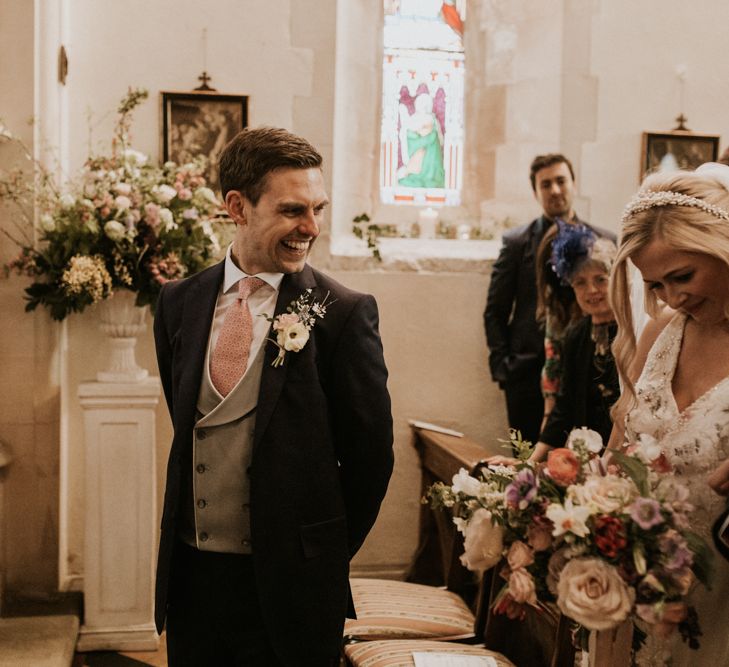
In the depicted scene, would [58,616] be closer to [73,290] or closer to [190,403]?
[73,290]

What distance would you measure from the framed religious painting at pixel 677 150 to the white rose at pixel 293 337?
4.01m

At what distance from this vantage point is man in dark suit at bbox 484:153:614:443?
4.86 meters

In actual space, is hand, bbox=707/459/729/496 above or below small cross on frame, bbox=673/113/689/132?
below

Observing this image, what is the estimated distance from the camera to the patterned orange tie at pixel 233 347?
2213 mm

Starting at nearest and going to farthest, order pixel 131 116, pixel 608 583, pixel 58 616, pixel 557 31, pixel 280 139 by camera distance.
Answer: pixel 608 583 < pixel 280 139 < pixel 58 616 < pixel 131 116 < pixel 557 31

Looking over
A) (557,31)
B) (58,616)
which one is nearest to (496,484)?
(58,616)

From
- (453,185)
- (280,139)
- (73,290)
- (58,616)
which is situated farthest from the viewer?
(453,185)

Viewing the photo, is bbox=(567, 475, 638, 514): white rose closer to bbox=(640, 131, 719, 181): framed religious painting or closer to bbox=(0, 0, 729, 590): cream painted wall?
bbox=(0, 0, 729, 590): cream painted wall

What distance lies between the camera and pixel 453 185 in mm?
6105

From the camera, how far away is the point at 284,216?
2170 mm

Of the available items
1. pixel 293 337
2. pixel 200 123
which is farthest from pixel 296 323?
pixel 200 123

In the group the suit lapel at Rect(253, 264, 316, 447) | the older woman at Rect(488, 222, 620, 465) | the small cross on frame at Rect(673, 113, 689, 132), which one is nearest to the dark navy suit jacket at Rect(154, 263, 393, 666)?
the suit lapel at Rect(253, 264, 316, 447)

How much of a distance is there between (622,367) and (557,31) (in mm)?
3869

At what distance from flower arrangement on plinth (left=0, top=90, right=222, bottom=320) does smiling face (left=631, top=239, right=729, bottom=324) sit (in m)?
2.72
